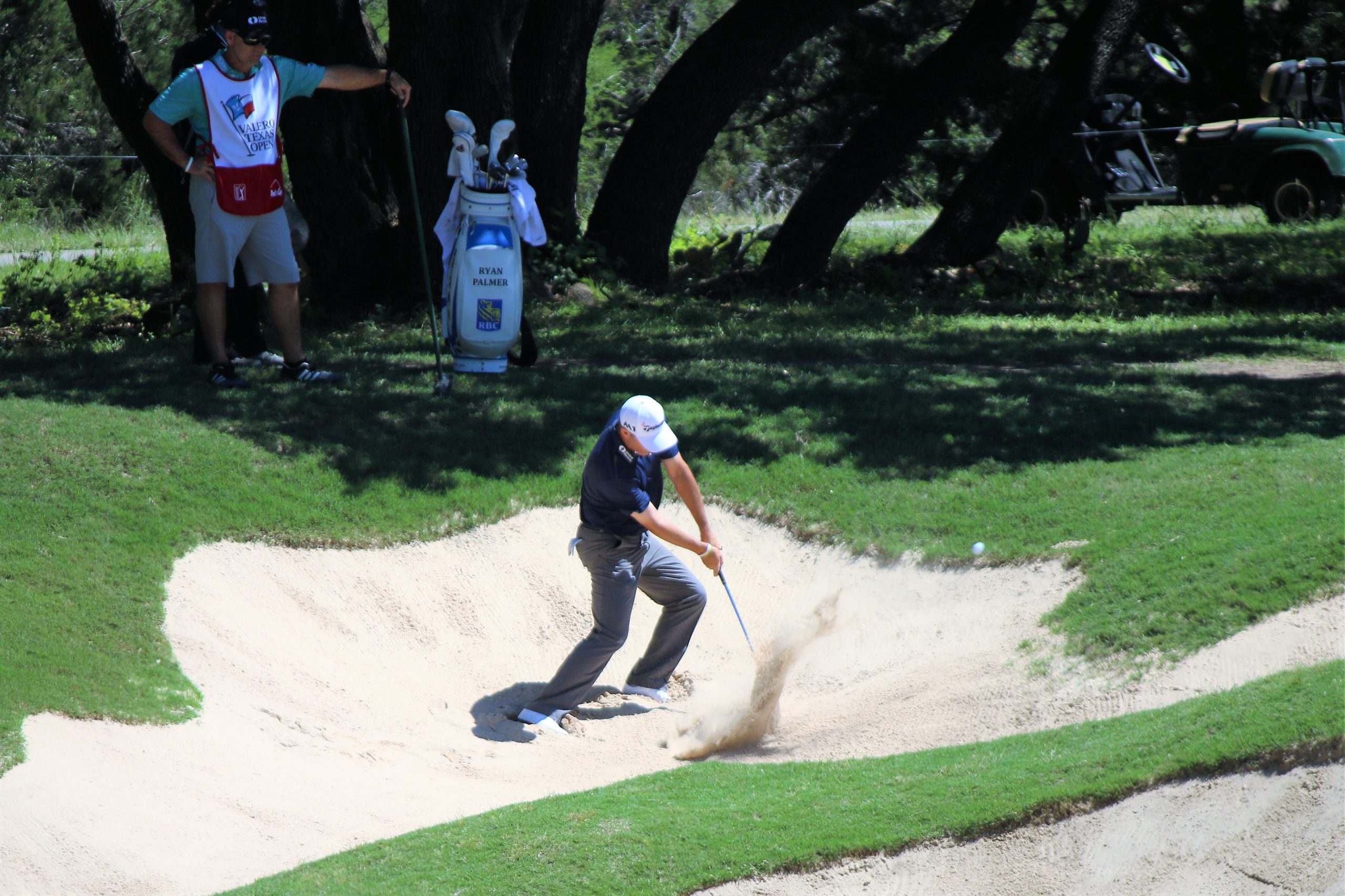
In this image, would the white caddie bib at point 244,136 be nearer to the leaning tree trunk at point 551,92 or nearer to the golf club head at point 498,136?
the golf club head at point 498,136

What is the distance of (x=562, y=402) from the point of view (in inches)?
413

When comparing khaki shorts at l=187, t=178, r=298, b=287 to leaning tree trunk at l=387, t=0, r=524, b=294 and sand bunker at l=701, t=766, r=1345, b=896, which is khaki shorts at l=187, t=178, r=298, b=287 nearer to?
leaning tree trunk at l=387, t=0, r=524, b=294

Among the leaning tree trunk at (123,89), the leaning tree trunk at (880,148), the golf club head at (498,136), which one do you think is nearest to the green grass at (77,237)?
the leaning tree trunk at (123,89)

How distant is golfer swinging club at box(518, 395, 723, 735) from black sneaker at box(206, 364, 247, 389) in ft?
13.9

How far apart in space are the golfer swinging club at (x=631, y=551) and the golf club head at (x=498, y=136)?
3821 millimetres

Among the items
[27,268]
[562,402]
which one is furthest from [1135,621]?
[27,268]

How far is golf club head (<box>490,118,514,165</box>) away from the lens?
32.7ft

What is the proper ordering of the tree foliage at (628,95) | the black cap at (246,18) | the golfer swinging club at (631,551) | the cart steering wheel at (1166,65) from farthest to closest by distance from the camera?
1. the cart steering wheel at (1166,65)
2. the tree foliage at (628,95)
3. the black cap at (246,18)
4. the golfer swinging club at (631,551)

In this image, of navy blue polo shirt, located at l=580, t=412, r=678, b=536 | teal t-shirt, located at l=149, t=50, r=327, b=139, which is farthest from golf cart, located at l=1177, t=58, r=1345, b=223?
navy blue polo shirt, located at l=580, t=412, r=678, b=536

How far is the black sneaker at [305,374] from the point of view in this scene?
1043 centimetres

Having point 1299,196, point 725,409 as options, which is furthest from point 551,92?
point 1299,196

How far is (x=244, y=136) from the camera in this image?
9.14 m

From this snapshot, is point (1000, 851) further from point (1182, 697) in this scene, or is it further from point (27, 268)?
point (27, 268)

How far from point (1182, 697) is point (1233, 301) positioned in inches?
436
